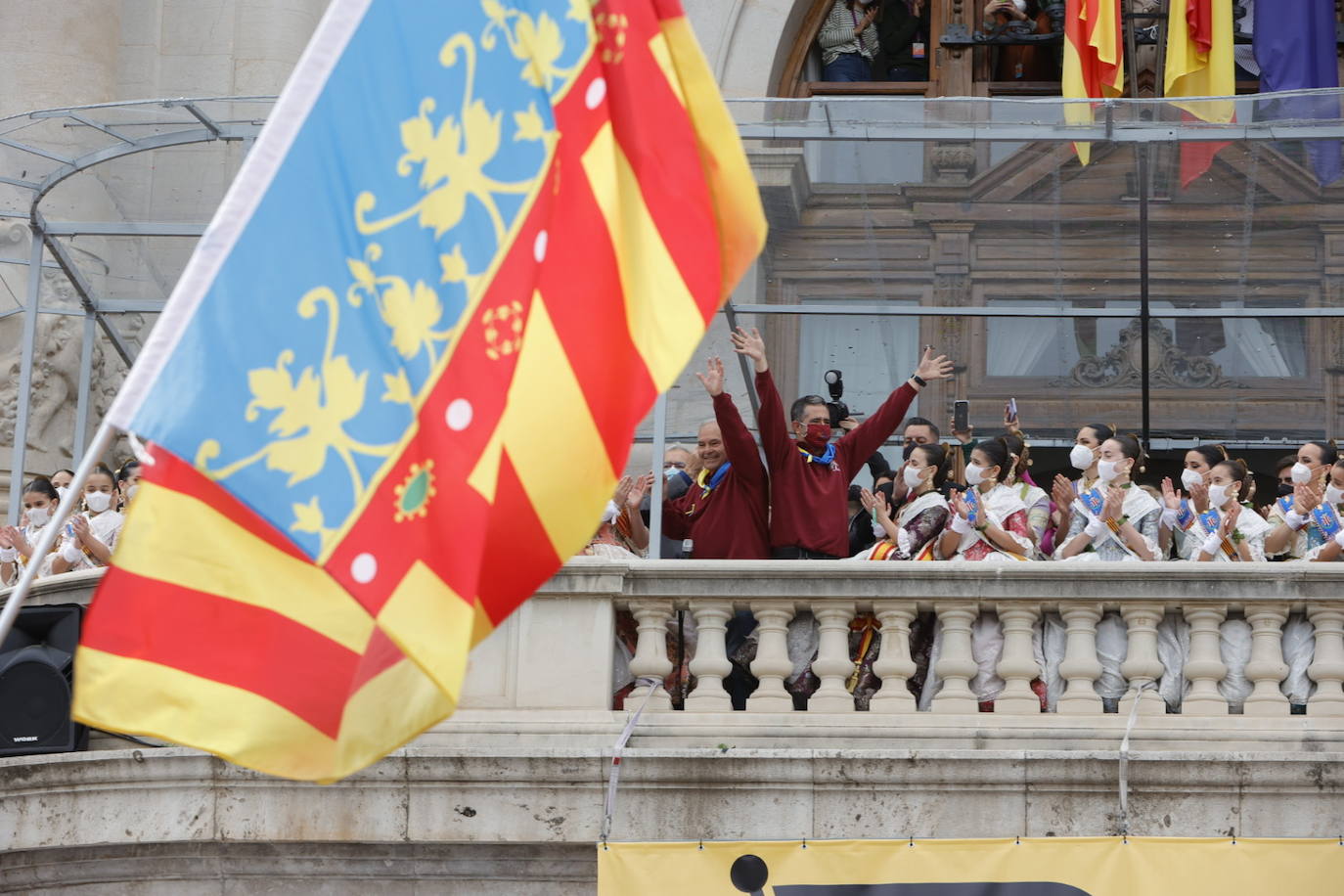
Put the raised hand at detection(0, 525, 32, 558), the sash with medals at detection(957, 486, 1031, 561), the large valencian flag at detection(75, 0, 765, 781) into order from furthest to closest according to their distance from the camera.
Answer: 1. the raised hand at detection(0, 525, 32, 558)
2. the sash with medals at detection(957, 486, 1031, 561)
3. the large valencian flag at detection(75, 0, 765, 781)

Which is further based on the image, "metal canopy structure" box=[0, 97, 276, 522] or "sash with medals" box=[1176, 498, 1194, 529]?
"metal canopy structure" box=[0, 97, 276, 522]

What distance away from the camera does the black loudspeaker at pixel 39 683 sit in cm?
1143

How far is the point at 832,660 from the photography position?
11.1 metres

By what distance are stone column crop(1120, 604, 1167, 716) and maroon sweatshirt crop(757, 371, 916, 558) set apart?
1.62m

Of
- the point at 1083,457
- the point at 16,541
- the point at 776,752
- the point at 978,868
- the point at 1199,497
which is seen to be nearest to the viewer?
the point at 978,868

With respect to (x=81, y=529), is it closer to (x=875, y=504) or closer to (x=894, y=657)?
(x=875, y=504)

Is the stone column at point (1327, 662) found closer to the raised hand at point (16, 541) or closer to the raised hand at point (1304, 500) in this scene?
the raised hand at point (1304, 500)

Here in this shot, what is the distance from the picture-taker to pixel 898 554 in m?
11.8

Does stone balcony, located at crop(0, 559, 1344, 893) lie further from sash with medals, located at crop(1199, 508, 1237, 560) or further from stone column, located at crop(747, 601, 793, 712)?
sash with medals, located at crop(1199, 508, 1237, 560)

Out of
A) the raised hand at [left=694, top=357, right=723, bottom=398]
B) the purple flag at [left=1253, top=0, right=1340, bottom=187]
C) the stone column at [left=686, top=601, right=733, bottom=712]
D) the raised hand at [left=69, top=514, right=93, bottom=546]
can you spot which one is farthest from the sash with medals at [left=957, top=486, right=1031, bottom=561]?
the purple flag at [left=1253, top=0, right=1340, bottom=187]

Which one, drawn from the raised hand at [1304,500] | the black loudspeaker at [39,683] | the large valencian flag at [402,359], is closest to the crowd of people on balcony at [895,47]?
the raised hand at [1304,500]

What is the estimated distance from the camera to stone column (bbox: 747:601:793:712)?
11055mm

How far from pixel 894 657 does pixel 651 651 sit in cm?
110

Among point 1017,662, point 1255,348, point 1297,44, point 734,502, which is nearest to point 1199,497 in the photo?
point 1017,662
